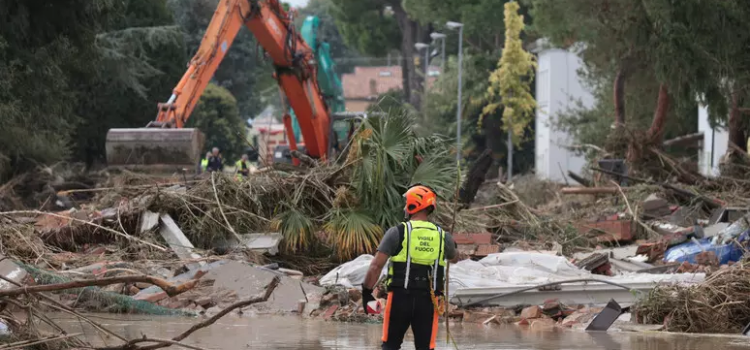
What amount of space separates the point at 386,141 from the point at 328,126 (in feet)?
37.4

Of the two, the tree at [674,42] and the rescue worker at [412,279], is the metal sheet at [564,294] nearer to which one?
the rescue worker at [412,279]

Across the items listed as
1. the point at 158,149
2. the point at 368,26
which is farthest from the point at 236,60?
the point at 158,149

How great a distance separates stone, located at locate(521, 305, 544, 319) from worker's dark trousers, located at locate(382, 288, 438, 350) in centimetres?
582

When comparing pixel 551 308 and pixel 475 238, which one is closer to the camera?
pixel 551 308

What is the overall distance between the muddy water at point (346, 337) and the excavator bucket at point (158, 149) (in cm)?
802

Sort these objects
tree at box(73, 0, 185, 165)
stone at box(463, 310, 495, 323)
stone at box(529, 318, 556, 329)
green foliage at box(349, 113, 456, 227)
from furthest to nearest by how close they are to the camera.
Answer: tree at box(73, 0, 185, 165) → green foliage at box(349, 113, 456, 227) → stone at box(463, 310, 495, 323) → stone at box(529, 318, 556, 329)

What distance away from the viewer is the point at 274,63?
1069 inches

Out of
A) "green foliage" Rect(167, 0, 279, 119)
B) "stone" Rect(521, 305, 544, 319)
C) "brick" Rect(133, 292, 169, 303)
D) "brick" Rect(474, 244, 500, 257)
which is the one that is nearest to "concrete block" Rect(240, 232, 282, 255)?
"brick" Rect(133, 292, 169, 303)

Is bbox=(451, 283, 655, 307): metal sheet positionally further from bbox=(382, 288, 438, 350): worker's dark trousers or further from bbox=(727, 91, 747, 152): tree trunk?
bbox=(727, 91, 747, 152): tree trunk

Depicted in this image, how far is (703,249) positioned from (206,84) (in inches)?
401

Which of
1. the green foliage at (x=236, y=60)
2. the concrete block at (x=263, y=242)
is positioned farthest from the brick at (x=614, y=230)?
the green foliage at (x=236, y=60)

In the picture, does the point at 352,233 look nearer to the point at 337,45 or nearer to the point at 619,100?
the point at 619,100

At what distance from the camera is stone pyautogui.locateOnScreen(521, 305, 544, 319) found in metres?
14.5

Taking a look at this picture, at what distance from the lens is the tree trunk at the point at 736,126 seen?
→ 78.5 ft
